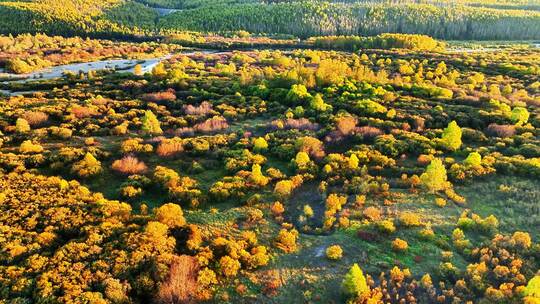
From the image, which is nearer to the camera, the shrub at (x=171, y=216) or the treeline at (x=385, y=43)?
the shrub at (x=171, y=216)

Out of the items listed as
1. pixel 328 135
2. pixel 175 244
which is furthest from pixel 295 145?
pixel 175 244

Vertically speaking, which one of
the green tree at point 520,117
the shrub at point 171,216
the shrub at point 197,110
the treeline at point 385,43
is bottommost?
the shrub at point 171,216

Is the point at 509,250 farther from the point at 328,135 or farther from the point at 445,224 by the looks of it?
the point at 328,135

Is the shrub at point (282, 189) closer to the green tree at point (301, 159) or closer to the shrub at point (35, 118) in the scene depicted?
the green tree at point (301, 159)

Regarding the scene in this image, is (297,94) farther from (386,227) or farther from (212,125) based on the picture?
(386,227)

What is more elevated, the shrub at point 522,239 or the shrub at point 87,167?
the shrub at point 87,167

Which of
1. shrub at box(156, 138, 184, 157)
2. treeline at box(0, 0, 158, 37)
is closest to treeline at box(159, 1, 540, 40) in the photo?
treeline at box(0, 0, 158, 37)

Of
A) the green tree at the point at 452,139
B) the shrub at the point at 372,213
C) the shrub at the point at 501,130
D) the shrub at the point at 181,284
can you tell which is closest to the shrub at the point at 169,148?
the shrub at the point at 181,284

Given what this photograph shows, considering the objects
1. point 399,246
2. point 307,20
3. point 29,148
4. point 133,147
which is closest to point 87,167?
point 133,147

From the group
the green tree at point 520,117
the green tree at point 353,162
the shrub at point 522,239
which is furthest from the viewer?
the green tree at point 520,117
